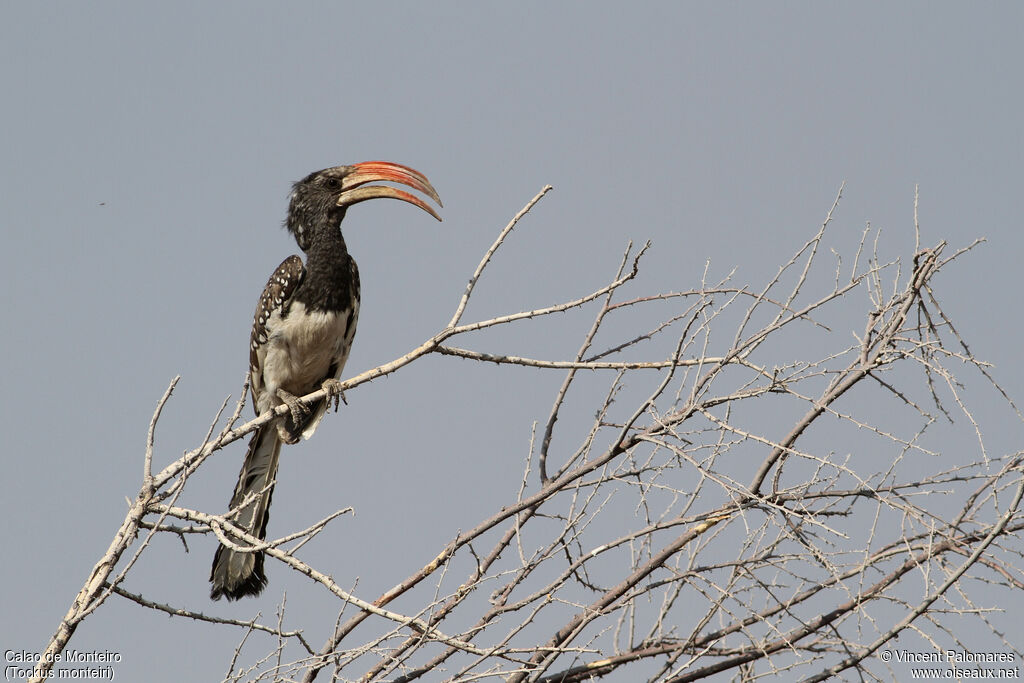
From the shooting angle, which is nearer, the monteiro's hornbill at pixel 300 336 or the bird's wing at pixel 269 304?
the monteiro's hornbill at pixel 300 336

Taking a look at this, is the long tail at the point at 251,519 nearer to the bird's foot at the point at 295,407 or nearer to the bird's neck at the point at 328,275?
the bird's foot at the point at 295,407

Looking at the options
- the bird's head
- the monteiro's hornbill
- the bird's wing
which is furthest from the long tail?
the bird's head

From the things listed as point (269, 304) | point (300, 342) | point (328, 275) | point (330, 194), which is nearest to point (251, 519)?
point (300, 342)

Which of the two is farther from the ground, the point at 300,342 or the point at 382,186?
the point at 382,186

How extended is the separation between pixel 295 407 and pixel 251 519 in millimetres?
563

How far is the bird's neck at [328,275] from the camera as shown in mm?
5090

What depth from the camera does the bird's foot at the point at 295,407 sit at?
5.07 metres

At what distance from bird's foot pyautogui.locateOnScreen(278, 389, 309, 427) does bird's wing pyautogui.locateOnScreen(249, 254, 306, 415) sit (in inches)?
5.9

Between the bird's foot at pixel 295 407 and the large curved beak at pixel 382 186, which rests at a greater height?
the large curved beak at pixel 382 186

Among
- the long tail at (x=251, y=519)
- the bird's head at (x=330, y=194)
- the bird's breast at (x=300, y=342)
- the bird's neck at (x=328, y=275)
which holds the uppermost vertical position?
the bird's head at (x=330, y=194)

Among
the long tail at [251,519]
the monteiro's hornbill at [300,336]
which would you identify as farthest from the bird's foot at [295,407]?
the long tail at [251,519]

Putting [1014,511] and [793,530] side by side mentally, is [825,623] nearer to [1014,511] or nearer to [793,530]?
[793,530]

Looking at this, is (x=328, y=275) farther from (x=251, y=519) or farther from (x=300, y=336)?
(x=251, y=519)

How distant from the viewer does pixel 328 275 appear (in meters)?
5.12
